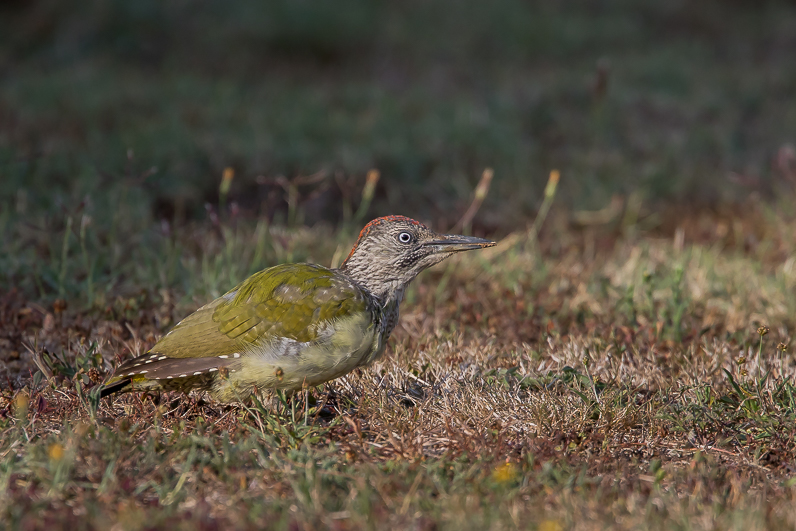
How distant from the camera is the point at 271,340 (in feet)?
12.3

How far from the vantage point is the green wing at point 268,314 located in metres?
3.77

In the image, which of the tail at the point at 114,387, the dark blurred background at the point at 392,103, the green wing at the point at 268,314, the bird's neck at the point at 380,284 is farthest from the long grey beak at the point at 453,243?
the tail at the point at 114,387

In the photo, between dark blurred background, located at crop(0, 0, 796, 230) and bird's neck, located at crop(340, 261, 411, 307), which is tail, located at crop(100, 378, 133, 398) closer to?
bird's neck, located at crop(340, 261, 411, 307)

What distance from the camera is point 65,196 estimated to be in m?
6.47

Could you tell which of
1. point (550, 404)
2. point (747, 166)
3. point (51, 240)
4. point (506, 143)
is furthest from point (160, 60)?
point (550, 404)

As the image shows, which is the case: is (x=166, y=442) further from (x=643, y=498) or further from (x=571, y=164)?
(x=571, y=164)

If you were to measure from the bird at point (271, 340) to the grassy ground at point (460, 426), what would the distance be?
0.52 ft

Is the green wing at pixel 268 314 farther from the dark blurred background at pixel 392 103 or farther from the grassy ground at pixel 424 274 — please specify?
the dark blurred background at pixel 392 103

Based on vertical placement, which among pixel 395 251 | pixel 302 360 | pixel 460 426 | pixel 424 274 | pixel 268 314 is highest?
pixel 395 251

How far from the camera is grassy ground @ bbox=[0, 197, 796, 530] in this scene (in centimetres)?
297

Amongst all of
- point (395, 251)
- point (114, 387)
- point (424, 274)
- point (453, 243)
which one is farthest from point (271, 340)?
point (424, 274)

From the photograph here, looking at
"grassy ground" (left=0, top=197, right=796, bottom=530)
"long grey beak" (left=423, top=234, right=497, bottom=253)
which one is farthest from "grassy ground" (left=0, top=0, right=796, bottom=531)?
"long grey beak" (left=423, top=234, right=497, bottom=253)

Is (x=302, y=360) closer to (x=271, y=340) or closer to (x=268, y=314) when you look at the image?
(x=271, y=340)

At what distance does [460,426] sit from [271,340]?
877mm
